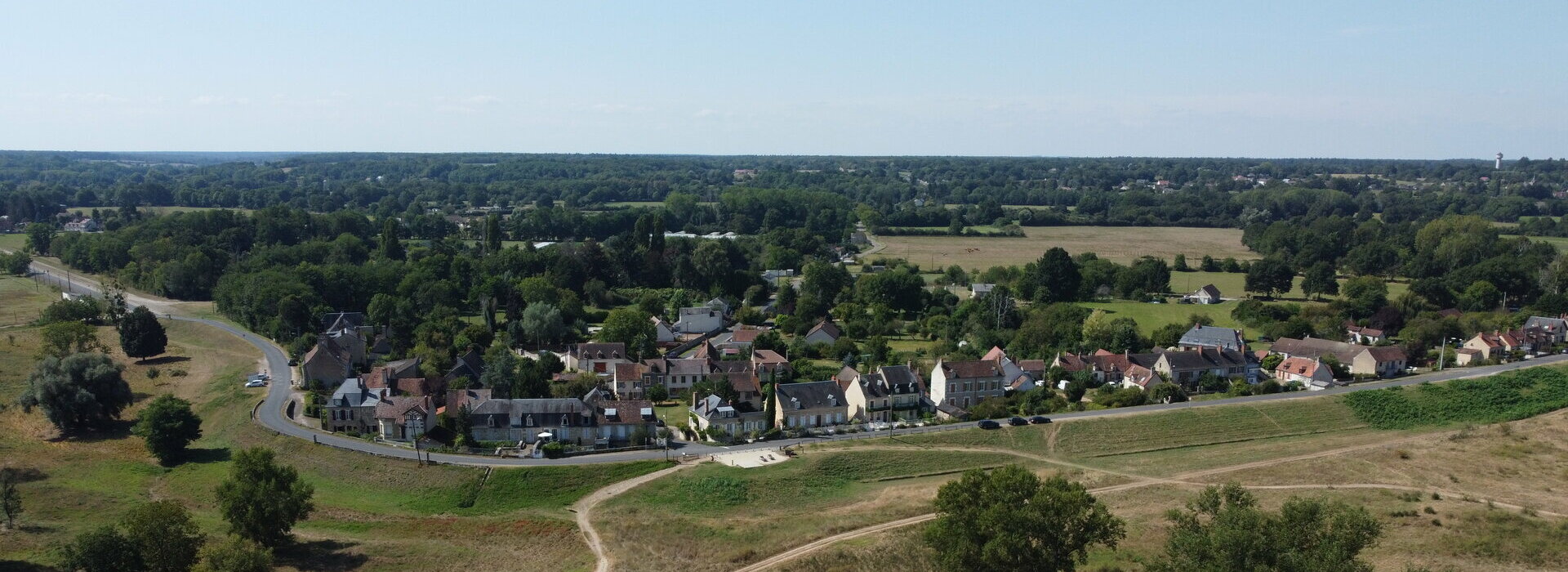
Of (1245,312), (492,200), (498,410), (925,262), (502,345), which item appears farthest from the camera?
Answer: (492,200)

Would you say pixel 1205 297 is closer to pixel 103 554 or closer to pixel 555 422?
pixel 555 422

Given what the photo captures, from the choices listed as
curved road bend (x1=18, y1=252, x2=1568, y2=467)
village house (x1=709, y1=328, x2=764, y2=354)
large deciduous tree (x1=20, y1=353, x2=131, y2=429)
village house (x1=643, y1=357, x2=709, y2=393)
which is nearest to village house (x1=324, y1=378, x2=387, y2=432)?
curved road bend (x1=18, y1=252, x2=1568, y2=467)

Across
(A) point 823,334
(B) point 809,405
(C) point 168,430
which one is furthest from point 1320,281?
(C) point 168,430

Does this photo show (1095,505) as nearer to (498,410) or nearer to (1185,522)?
(1185,522)

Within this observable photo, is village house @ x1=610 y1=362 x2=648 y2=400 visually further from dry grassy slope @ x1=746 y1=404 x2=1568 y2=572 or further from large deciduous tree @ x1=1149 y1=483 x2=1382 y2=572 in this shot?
large deciduous tree @ x1=1149 y1=483 x2=1382 y2=572

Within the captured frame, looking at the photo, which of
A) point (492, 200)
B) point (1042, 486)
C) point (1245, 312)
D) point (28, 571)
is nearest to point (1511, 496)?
point (1042, 486)

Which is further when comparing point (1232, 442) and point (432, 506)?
point (1232, 442)
